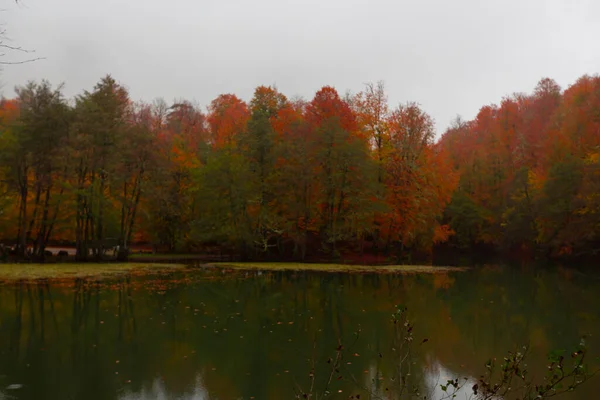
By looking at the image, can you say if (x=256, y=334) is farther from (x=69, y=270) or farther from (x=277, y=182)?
(x=277, y=182)

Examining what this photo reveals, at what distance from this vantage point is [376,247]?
145 ft

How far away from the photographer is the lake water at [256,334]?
30.3ft

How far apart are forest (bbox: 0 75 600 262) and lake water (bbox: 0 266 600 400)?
13414mm

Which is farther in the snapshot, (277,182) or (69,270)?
(277,182)

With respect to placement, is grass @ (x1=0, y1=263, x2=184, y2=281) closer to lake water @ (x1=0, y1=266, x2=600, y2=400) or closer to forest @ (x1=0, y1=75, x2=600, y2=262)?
lake water @ (x1=0, y1=266, x2=600, y2=400)

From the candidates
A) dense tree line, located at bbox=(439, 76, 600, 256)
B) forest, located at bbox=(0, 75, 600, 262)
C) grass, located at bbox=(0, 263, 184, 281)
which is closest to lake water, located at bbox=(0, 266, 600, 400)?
grass, located at bbox=(0, 263, 184, 281)

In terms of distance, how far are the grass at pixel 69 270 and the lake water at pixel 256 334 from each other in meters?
2.87

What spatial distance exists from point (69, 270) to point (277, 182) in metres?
17.1

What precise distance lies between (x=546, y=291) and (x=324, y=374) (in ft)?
57.9

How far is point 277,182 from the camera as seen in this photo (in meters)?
39.9

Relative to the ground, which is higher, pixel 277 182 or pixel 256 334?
pixel 277 182

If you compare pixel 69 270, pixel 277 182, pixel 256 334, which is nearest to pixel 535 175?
pixel 277 182

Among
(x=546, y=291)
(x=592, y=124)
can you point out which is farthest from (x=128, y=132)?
(x=592, y=124)

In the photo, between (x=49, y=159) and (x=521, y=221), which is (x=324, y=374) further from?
(x=521, y=221)
